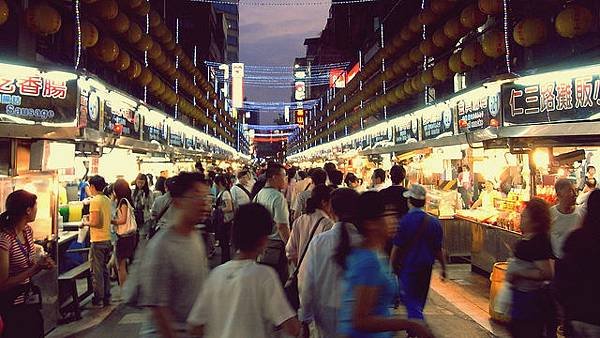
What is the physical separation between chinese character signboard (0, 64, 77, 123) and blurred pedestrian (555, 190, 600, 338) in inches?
290

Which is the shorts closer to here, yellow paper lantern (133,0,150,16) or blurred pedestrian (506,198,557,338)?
blurred pedestrian (506,198,557,338)

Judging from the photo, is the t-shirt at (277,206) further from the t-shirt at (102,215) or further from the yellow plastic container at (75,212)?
the yellow plastic container at (75,212)

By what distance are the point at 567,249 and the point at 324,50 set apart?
89654 millimetres

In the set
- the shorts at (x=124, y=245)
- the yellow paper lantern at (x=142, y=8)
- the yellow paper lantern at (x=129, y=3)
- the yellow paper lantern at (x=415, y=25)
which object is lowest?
the shorts at (x=124, y=245)

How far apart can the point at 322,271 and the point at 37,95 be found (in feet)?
20.2

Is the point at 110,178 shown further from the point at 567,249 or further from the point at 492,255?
the point at 567,249

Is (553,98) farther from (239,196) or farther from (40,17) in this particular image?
(40,17)

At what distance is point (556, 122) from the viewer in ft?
27.7

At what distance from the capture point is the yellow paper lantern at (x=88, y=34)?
10695 millimetres

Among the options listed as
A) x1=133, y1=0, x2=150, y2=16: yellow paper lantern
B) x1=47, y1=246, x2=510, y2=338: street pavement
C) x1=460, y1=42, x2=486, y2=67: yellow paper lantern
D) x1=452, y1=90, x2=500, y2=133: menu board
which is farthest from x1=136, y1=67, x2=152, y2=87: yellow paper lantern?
x1=460, y1=42, x2=486, y2=67: yellow paper lantern

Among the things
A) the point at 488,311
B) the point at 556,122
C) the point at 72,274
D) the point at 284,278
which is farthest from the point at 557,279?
the point at 72,274

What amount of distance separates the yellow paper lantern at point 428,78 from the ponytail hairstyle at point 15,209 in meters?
12.3

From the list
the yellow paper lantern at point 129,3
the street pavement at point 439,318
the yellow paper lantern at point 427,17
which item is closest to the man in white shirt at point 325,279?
the street pavement at point 439,318

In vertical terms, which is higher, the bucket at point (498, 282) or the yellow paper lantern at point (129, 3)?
the yellow paper lantern at point (129, 3)
